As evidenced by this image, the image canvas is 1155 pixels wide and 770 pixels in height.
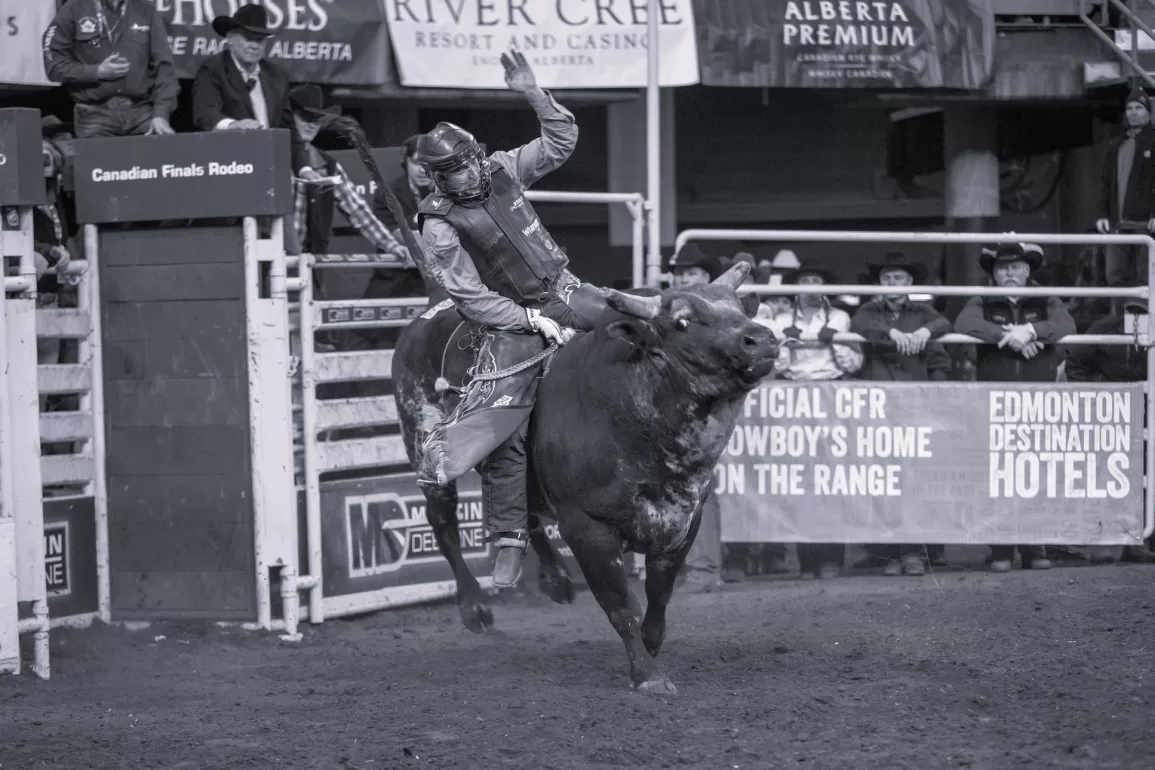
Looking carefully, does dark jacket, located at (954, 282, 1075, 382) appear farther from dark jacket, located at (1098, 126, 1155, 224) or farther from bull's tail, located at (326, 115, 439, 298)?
bull's tail, located at (326, 115, 439, 298)

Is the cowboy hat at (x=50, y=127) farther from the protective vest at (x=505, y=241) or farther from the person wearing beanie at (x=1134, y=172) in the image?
the person wearing beanie at (x=1134, y=172)

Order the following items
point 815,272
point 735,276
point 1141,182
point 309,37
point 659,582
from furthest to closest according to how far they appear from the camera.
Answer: point 1141,182, point 309,37, point 815,272, point 659,582, point 735,276

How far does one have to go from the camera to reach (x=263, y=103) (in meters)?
8.86

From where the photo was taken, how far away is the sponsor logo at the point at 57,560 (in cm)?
787

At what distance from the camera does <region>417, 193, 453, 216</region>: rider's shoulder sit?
6582 millimetres

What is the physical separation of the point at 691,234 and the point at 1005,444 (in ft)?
7.39

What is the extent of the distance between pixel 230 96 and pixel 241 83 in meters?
0.10

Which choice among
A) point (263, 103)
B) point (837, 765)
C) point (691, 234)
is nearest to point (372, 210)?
point (263, 103)

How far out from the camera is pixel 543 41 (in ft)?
34.5

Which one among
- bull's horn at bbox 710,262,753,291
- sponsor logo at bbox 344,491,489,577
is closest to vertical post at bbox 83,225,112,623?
sponsor logo at bbox 344,491,489,577

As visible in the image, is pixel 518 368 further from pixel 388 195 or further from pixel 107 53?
pixel 107 53

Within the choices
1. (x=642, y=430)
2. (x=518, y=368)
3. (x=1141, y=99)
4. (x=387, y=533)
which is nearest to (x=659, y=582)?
(x=642, y=430)

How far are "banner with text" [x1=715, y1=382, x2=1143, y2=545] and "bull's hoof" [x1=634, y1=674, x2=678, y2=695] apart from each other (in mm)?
3134

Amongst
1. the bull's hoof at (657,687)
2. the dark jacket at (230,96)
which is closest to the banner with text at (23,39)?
the dark jacket at (230,96)
